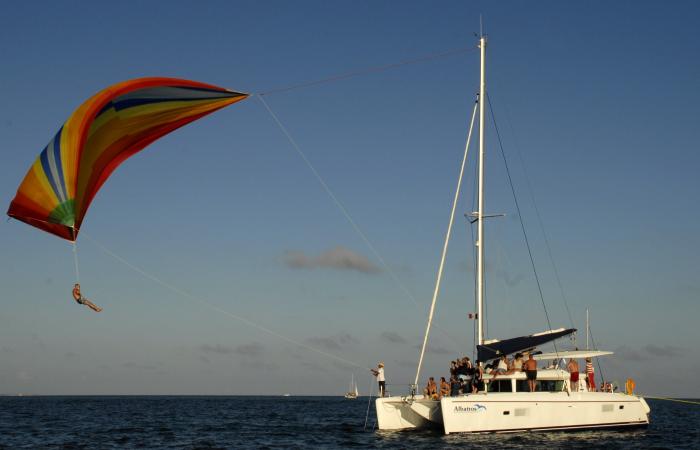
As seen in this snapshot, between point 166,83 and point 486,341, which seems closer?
point 166,83

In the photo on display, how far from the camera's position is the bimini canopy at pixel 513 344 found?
26.6 meters

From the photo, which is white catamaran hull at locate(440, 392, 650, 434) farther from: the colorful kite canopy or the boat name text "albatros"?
the colorful kite canopy

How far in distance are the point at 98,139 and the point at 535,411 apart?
53.6 feet

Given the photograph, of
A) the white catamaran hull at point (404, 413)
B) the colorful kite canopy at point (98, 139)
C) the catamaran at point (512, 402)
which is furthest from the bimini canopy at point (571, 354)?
the colorful kite canopy at point (98, 139)

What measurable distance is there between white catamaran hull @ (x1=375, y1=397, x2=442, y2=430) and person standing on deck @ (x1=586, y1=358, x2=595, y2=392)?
6.06m

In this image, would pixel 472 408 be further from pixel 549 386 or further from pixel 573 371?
pixel 573 371

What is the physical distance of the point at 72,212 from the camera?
17641mm

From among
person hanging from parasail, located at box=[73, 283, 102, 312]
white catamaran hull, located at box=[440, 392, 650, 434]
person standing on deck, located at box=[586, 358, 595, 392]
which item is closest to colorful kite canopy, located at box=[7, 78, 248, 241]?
person hanging from parasail, located at box=[73, 283, 102, 312]

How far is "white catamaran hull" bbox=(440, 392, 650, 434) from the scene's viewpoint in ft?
80.6

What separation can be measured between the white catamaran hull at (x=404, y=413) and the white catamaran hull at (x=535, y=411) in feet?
6.14

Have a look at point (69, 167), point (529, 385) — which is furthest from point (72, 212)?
point (529, 385)

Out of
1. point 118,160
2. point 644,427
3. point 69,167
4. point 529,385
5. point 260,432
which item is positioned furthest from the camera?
point 260,432

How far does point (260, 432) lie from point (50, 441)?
→ 9.00 meters

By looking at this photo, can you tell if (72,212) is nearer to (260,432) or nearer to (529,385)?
(529,385)
